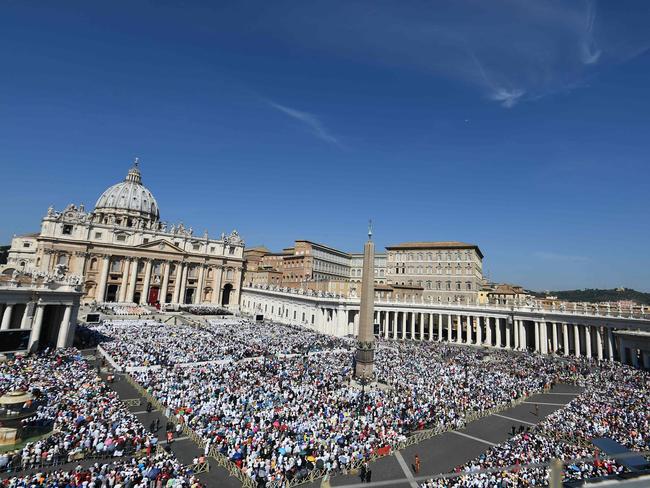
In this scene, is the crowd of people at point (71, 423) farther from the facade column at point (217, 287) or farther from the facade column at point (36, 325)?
the facade column at point (217, 287)

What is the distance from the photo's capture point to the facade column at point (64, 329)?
3261 cm

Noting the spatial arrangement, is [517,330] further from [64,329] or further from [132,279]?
[132,279]

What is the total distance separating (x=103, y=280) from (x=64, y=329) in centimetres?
4077

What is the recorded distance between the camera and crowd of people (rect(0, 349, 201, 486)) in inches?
557

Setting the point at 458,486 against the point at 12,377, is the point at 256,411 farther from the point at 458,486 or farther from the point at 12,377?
the point at 12,377

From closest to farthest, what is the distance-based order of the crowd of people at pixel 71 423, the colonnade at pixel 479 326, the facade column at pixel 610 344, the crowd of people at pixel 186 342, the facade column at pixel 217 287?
1. the crowd of people at pixel 71 423
2. the crowd of people at pixel 186 342
3. the facade column at pixel 610 344
4. the colonnade at pixel 479 326
5. the facade column at pixel 217 287

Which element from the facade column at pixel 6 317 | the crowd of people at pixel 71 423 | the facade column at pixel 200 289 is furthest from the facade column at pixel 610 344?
the facade column at pixel 200 289

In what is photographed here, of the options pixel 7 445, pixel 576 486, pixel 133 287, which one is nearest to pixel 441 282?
pixel 133 287

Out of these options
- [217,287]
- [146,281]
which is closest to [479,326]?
[217,287]

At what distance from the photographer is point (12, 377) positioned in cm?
2195

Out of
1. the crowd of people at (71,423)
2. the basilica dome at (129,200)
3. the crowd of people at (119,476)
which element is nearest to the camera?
the crowd of people at (119,476)

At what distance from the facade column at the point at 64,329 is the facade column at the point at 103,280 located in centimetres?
3966

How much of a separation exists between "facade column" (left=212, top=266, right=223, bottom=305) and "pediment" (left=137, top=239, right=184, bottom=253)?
9.03 metres

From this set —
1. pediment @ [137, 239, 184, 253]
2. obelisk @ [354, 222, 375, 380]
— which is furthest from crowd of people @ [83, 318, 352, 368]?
pediment @ [137, 239, 184, 253]
